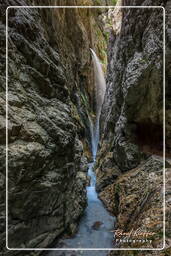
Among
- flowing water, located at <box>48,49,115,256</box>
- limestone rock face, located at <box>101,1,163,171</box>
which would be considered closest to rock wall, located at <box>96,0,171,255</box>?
limestone rock face, located at <box>101,1,163,171</box>

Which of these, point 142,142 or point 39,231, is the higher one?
point 142,142

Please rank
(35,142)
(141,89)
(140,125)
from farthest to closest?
(140,125), (141,89), (35,142)

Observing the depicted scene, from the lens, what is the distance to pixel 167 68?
4.85 metres

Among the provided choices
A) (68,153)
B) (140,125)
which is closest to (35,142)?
(68,153)

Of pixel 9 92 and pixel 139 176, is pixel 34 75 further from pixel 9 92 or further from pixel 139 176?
pixel 139 176

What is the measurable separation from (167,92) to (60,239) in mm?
5062

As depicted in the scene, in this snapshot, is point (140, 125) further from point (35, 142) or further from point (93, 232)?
point (35, 142)

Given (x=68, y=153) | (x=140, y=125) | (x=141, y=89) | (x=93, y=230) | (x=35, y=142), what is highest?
(x=141, y=89)

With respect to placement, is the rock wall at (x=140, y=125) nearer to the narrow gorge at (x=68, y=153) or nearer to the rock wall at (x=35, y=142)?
the narrow gorge at (x=68, y=153)

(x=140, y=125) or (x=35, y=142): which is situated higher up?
(x=140, y=125)

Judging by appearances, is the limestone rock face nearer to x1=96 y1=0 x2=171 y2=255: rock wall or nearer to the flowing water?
x1=96 y1=0 x2=171 y2=255: rock wall

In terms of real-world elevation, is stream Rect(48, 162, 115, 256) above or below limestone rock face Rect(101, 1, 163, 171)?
below

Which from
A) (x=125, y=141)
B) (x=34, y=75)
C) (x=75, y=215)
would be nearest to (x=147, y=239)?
(x=75, y=215)

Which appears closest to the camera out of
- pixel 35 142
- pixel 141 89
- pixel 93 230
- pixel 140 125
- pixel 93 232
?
pixel 35 142
